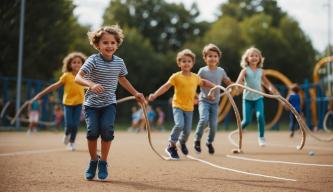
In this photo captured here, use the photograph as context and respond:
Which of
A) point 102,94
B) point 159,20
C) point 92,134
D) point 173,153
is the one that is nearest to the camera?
point 92,134

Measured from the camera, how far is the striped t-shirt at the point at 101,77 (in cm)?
550

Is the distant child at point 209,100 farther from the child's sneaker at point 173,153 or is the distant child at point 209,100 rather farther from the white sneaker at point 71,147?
the white sneaker at point 71,147

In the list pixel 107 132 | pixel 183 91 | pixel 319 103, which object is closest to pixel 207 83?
pixel 183 91

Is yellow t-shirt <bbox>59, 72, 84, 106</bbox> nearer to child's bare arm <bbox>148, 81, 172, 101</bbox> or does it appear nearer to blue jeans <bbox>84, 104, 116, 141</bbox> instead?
child's bare arm <bbox>148, 81, 172, 101</bbox>

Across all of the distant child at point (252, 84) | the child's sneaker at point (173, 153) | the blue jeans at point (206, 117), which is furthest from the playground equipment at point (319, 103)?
the child's sneaker at point (173, 153)

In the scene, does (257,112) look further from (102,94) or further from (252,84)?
(102,94)

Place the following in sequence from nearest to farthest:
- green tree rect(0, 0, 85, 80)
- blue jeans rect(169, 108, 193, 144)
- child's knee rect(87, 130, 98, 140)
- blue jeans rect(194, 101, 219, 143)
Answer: child's knee rect(87, 130, 98, 140), blue jeans rect(169, 108, 193, 144), blue jeans rect(194, 101, 219, 143), green tree rect(0, 0, 85, 80)

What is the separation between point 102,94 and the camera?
553 cm

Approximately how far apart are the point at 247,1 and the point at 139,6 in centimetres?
1302

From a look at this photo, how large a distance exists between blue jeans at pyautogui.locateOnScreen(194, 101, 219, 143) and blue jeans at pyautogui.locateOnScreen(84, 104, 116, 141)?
3231 mm

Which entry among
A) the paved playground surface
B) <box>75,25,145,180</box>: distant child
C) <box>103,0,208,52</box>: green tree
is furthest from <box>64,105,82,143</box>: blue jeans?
<box>103,0,208,52</box>: green tree

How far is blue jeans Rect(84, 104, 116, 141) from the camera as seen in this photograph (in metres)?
5.43

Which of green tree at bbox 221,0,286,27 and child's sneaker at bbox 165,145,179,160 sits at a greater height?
green tree at bbox 221,0,286,27

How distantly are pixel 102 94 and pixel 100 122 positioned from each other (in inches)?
11.9
